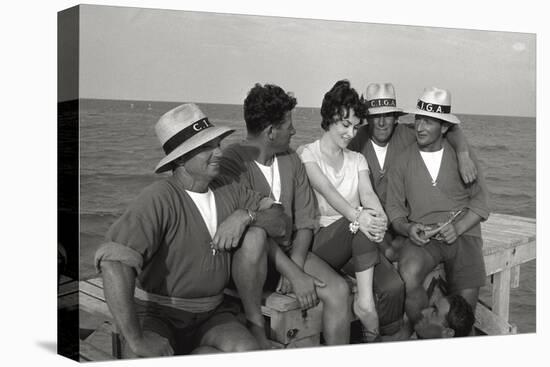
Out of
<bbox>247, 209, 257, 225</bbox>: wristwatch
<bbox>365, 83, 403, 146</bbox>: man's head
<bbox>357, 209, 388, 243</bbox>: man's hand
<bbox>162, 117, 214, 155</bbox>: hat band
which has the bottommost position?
<bbox>357, 209, 388, 243</bbox>: man's hand

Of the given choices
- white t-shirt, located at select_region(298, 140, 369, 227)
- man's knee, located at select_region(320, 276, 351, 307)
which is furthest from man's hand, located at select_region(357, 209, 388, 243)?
man's knee, located at select_region(320, 276, 351, 307)

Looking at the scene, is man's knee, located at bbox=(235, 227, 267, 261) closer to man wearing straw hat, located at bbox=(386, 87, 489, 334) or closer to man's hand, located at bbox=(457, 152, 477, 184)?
man wearing straw hat, located at bbox=(386, 87, 489, 334)

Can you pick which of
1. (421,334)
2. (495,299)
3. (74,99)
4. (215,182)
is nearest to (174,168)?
(215,182)

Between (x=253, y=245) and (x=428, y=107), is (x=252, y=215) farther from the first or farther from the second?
(x=428, y=107)

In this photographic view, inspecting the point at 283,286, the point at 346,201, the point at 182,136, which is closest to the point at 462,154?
the point at 346,201

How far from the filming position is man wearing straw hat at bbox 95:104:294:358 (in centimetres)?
534

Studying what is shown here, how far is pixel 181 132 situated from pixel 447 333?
2.59 meters

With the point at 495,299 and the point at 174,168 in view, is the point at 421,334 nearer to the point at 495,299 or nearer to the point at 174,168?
the point at 495,299

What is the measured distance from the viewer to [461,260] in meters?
6.66

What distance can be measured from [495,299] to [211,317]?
97.8 inches

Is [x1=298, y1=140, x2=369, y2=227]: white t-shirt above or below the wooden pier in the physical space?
above

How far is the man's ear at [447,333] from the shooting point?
21.8ft

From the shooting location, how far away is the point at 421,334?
21.6 ft

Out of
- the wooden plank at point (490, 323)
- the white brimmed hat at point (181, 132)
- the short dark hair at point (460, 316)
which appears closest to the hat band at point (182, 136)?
the white brimmed hat at point (181, 132)
